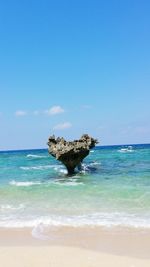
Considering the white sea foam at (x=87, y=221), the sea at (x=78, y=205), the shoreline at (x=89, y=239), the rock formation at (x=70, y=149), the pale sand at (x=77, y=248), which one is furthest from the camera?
the rock formation at (x=70, y=149)

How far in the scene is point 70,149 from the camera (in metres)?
24.3

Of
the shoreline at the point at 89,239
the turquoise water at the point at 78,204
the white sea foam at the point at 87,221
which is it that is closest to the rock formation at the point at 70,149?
the turquoise water at the point at 78,204

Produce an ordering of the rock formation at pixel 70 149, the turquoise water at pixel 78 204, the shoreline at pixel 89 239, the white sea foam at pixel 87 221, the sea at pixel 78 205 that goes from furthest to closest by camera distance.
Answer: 1. the rock formation at pixel 70 149
2. the turquoise water at pixel 78 204
3. the sea at pixel 78 205
4. the white sea foam at pixel 87 221
5. the shoreline at pixel 89 239

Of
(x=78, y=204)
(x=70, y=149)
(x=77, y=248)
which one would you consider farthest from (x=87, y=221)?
(x=70, y=149)

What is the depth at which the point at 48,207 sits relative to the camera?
12.6 metres

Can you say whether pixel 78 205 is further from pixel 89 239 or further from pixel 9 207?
pixel 89 239

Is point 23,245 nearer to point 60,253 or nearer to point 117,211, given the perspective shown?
point 60,253

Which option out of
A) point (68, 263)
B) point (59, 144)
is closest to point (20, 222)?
point (68, 263)

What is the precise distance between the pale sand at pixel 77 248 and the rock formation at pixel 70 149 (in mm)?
15092

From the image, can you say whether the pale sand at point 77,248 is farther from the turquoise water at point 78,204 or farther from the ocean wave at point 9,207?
the ocean wave at point 9,207

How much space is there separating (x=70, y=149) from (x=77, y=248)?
1676 cm

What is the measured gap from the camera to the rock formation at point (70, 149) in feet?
80.6

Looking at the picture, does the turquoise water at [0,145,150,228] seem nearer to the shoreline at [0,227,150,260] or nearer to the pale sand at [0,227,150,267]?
the shoreline at [0,227,150,260]

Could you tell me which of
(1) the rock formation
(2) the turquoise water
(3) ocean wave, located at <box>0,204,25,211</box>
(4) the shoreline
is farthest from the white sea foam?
(1) the rock formation
